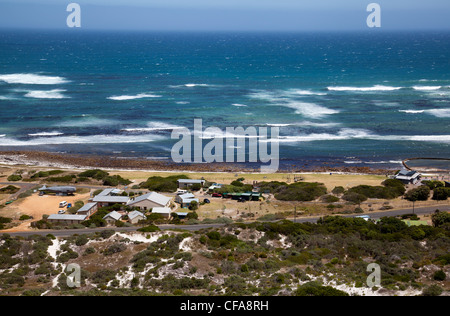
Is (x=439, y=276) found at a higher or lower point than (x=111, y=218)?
higher

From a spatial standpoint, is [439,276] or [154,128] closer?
[439,276]

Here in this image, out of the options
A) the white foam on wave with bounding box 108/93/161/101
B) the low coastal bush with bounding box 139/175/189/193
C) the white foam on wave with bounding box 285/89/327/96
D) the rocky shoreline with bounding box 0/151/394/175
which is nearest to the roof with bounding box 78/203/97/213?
the low coastal bush with bounding box 139/175/189/193

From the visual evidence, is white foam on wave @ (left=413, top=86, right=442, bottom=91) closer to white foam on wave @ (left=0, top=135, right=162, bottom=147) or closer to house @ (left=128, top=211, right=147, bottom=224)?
white foam on wave @ (left=0, top=135, right=162, bottom=147)

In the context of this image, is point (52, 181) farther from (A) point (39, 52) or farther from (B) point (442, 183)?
(A) point (39, 52)

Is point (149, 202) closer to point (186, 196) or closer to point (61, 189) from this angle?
point (186, 196)

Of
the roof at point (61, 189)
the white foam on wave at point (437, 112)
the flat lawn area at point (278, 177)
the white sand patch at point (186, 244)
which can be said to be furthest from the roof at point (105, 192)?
the white foam on wave at point (437, 112)

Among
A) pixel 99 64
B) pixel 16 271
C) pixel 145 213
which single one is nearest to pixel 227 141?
pixel 145 213

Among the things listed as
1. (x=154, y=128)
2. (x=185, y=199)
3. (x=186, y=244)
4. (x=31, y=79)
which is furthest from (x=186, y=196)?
(x=31, y=79)
